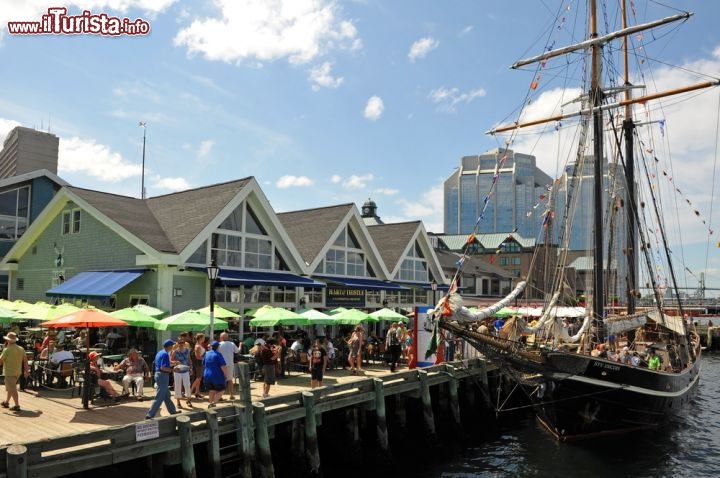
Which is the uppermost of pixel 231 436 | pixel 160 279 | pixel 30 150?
pixel 30 150

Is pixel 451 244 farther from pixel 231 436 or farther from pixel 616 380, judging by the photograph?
pixel 231 436

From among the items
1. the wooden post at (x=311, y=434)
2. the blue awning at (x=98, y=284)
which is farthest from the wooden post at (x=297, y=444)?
the blue awning at (x=98, y=284)

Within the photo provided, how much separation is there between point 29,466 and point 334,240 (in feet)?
70.4

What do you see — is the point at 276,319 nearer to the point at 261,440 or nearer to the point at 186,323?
the point at 186,323

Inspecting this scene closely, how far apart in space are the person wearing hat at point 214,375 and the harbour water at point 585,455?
535 centimetres

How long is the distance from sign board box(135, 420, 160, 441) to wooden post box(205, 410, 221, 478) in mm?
1106

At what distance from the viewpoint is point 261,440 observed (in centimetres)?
1222

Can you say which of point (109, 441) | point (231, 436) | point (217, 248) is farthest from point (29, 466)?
point (217, 248)

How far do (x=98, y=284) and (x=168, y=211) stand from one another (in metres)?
5.63

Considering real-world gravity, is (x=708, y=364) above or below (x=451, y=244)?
below

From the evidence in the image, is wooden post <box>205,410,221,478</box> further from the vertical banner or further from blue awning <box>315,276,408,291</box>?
blue awning <box>315,276,408,291</box>

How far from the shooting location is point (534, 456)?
16562 mm

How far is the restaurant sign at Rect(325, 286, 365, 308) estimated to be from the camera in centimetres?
2873

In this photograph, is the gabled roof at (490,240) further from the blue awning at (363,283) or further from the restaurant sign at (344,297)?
the restaurant sign at (344,297)
